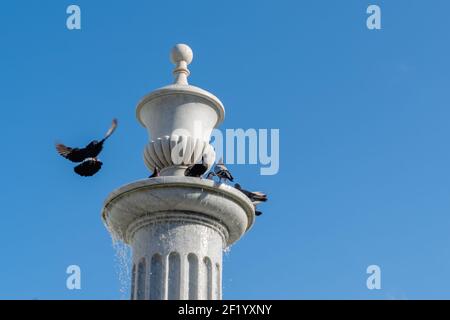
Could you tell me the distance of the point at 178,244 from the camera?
17359mm

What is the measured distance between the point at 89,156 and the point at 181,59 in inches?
124

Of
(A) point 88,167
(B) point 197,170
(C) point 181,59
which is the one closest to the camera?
(B) point 197,170

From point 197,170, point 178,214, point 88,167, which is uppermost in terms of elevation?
point 88,167

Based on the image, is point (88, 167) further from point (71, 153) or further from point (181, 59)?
point (181, 59)

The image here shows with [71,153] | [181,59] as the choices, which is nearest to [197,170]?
[71,153]

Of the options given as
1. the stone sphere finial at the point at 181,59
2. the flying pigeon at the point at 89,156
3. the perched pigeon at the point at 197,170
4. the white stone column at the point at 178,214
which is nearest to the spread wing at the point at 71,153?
the flying pigeon at the point at 89,156

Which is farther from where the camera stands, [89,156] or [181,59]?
[181,59]

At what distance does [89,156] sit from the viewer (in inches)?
703

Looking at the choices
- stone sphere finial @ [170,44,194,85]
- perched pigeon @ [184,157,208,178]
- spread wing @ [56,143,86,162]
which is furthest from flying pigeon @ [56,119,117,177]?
stone sphere finial @ [170,44,194,85]

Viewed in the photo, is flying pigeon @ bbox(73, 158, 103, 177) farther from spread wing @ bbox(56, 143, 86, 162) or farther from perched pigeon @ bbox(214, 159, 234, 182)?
perched pigeon @ bbox(214, 159, 234, 182)

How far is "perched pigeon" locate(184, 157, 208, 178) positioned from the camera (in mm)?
17422
